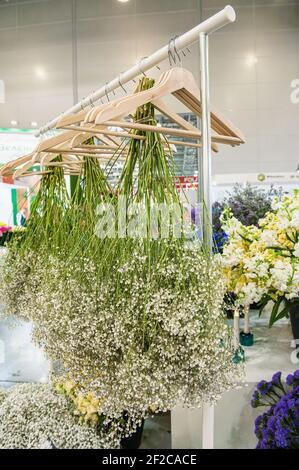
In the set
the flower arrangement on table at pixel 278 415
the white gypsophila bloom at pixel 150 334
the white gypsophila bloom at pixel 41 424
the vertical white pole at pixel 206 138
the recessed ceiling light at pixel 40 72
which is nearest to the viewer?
the white gypsophila bloom at pixel 150 334

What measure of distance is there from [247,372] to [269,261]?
72cm

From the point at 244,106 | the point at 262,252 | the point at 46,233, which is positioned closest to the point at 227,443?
the point at 262,252

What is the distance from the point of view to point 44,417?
5.81 ft

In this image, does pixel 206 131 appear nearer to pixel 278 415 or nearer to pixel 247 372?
pixel 278 415

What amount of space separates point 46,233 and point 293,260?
1.12m

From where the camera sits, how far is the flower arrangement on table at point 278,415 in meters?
1.21

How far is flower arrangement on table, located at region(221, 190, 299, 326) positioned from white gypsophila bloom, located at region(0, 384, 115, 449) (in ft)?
3.05

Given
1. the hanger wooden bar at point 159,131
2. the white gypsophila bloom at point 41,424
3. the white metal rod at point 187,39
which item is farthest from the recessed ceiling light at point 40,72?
the white gypsophila bloom at point 41,424

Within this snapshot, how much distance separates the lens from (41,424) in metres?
1.73

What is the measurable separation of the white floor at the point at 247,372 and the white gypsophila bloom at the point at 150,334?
0.83 feet

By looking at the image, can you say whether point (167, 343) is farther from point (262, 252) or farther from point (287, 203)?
point (287, 203)

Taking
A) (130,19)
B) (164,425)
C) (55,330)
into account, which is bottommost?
(164,425)

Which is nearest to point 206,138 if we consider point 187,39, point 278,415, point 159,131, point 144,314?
point 159,131

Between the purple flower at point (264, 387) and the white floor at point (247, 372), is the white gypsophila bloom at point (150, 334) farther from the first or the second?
the purple flower at point (264, 387)
